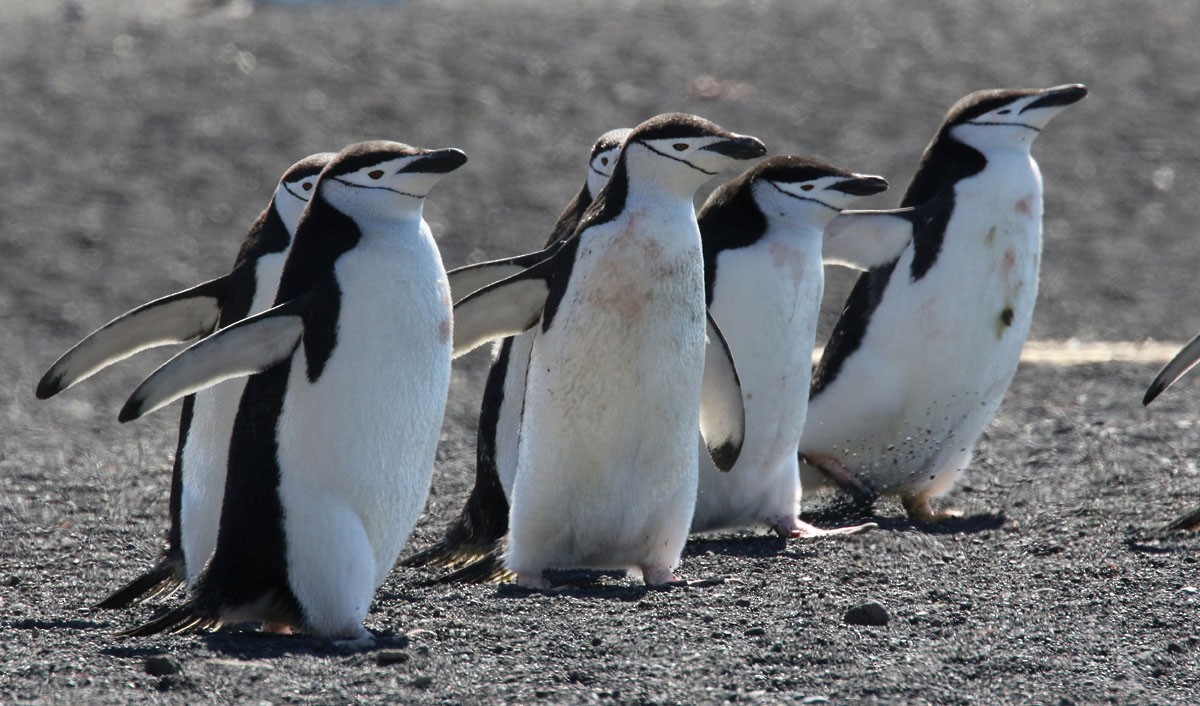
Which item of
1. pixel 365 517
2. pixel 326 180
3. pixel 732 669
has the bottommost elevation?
pixel 732 669

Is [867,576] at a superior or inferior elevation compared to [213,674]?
inferior

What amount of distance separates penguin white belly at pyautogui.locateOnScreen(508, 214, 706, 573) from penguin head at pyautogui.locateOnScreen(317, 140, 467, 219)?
0.63 metres

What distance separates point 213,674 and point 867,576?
6.12 ft

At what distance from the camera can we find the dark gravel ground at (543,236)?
3783 mm

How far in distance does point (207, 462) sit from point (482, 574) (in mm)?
783

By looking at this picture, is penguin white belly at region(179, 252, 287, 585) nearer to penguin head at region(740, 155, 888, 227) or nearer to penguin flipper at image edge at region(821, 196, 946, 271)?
penguin head at region(740, 155, 888, 227)

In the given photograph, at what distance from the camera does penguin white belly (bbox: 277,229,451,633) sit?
4016 millimetres

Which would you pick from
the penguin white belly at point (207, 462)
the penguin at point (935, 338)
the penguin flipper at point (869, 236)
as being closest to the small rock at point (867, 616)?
the penguin white belly at point (207, 462)

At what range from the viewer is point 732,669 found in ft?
12.2

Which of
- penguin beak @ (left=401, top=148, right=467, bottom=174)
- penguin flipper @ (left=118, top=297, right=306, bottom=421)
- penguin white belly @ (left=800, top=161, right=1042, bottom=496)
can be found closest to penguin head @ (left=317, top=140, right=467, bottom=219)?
penguin beak @ (left=401, top=148, right=467, bottom=174)

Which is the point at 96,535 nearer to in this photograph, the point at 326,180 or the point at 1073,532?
the point at 326,180

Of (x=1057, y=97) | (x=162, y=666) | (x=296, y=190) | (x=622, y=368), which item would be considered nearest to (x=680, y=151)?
(x=622, y=368)

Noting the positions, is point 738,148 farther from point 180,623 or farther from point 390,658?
point 180,623

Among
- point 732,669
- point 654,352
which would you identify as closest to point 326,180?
point 654,352
